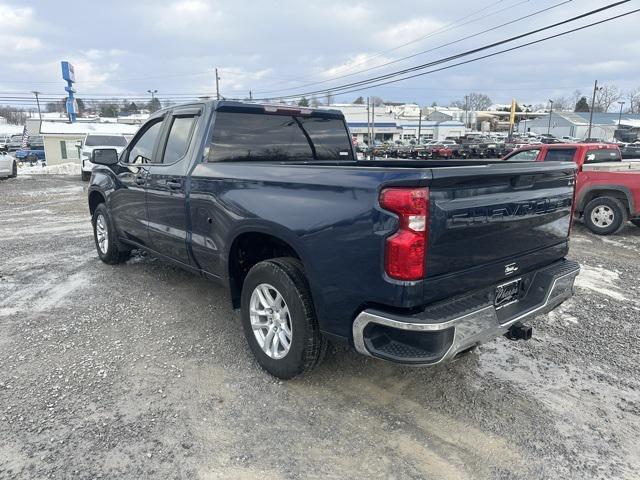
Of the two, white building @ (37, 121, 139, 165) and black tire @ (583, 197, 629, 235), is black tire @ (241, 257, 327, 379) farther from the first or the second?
white building @ (37, 121, 139, 165)

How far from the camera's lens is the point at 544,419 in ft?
9.80

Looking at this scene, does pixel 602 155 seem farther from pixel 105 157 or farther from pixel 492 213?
pixel 105 157

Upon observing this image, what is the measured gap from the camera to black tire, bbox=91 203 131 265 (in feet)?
19.6

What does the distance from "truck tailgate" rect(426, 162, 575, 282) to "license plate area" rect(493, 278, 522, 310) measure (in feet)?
0.33

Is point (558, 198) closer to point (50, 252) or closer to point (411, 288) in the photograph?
point (411, 288)

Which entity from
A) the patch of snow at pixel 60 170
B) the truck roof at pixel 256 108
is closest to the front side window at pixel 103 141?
the patch of snow at pixel 60 170

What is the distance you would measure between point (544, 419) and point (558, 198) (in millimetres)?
1440

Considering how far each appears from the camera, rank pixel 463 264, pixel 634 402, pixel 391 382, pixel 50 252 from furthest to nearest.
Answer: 1. pixel 50 252
2. pixel 391 382
3. pixel 634 402
4. pixel 463 264

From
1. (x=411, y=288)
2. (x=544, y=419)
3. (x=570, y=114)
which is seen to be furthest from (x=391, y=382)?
(x=570, y=114)

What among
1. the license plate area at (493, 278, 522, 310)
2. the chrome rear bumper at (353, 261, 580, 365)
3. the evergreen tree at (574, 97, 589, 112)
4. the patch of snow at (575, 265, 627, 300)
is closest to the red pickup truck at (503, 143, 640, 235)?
the patch of snow at (575, 265, 627, 300)

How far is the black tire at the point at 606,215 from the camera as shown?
8.35 metres

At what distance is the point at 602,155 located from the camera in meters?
9.31

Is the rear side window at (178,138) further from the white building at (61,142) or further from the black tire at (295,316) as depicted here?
the white building at (61,142)

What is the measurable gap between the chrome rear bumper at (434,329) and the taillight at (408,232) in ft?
Answer: 0.80
